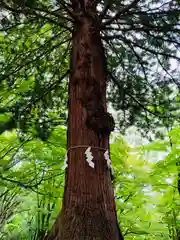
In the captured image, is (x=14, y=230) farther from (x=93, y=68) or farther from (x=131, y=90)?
(x=93, y=68)

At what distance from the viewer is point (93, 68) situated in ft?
7.89

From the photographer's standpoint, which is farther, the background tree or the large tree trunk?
the background tree

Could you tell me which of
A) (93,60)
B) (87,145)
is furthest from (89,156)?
(93,60)

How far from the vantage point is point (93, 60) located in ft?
8.02

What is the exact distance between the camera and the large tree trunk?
1.77 m

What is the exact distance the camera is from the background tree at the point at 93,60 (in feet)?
7.73

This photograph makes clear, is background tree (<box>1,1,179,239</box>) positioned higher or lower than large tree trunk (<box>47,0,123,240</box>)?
higher

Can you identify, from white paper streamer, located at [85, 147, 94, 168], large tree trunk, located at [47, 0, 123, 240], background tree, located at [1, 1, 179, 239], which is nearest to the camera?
large tree trunk, located at [47, 0, 123, 240]

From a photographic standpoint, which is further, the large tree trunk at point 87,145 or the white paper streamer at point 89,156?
the white paper streamer at point 89,156

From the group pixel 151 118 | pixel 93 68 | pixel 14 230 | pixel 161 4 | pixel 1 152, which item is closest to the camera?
pixel 93 68

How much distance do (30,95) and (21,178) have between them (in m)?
1.28

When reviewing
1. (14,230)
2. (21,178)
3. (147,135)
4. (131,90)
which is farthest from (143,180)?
(14,230)

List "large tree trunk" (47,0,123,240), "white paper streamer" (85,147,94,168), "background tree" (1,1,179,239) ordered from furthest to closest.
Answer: "background tree" (1,1,179,239), "white paper streamer" (85,147,94,168), "large tree trunk" (47,0,123,240)

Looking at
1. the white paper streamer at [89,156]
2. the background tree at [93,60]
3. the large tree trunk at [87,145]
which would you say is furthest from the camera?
the background tree at [93,60]
